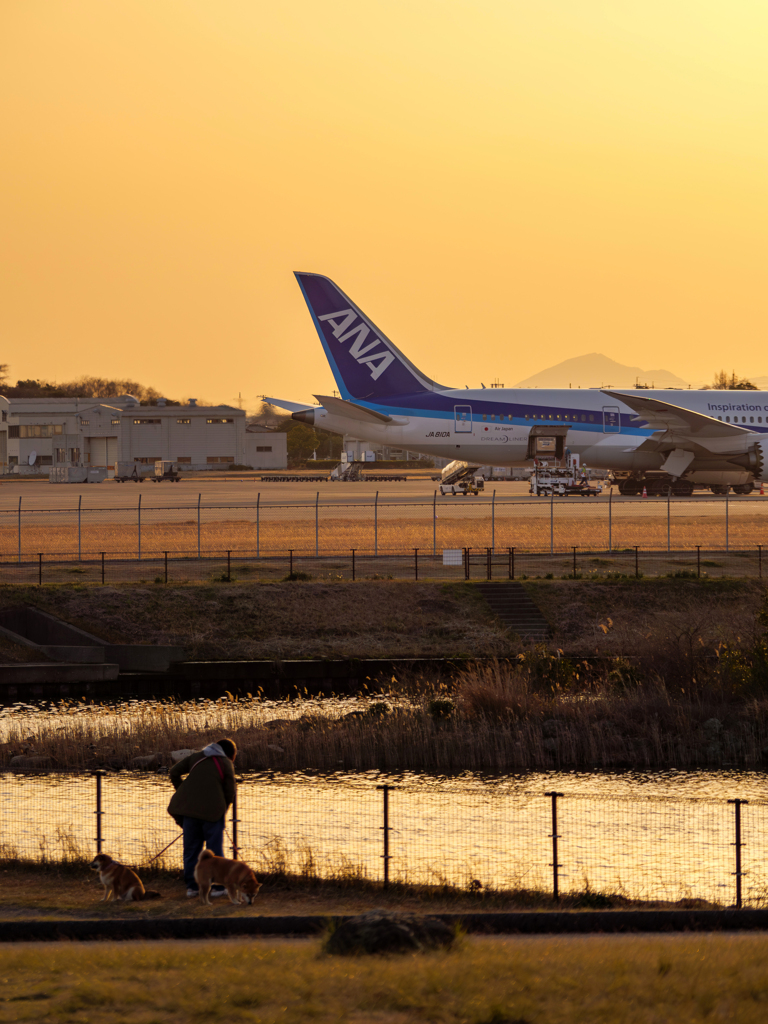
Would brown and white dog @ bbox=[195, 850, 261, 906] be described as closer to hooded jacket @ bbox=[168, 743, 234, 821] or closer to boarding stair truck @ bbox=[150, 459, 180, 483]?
hooded jacket @ bbox=[168, 743, 234, 821]

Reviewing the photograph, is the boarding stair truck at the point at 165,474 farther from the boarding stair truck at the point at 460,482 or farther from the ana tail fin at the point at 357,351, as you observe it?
the ana tail fin at the point at 357,351

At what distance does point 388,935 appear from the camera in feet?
35.4

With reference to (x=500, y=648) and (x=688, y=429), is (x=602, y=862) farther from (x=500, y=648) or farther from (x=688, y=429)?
(x=688, y=429)

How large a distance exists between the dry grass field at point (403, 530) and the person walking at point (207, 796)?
33656mm

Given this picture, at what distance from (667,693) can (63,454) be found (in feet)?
564

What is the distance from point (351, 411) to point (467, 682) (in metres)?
46.8

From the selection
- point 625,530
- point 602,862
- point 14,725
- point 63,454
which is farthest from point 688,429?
point 63,454

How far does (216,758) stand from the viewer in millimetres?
13883

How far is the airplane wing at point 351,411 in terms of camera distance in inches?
2921

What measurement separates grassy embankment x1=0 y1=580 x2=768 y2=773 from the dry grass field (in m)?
8.31

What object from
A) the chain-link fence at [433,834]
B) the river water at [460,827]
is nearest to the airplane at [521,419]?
the river water at [460,827]

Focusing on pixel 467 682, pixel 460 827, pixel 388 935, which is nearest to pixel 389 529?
pixel 467 682

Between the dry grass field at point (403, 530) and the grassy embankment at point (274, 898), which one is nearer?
the grassy embankment at point (274, 898)

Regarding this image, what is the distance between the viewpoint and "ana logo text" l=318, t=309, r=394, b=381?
79.2m
